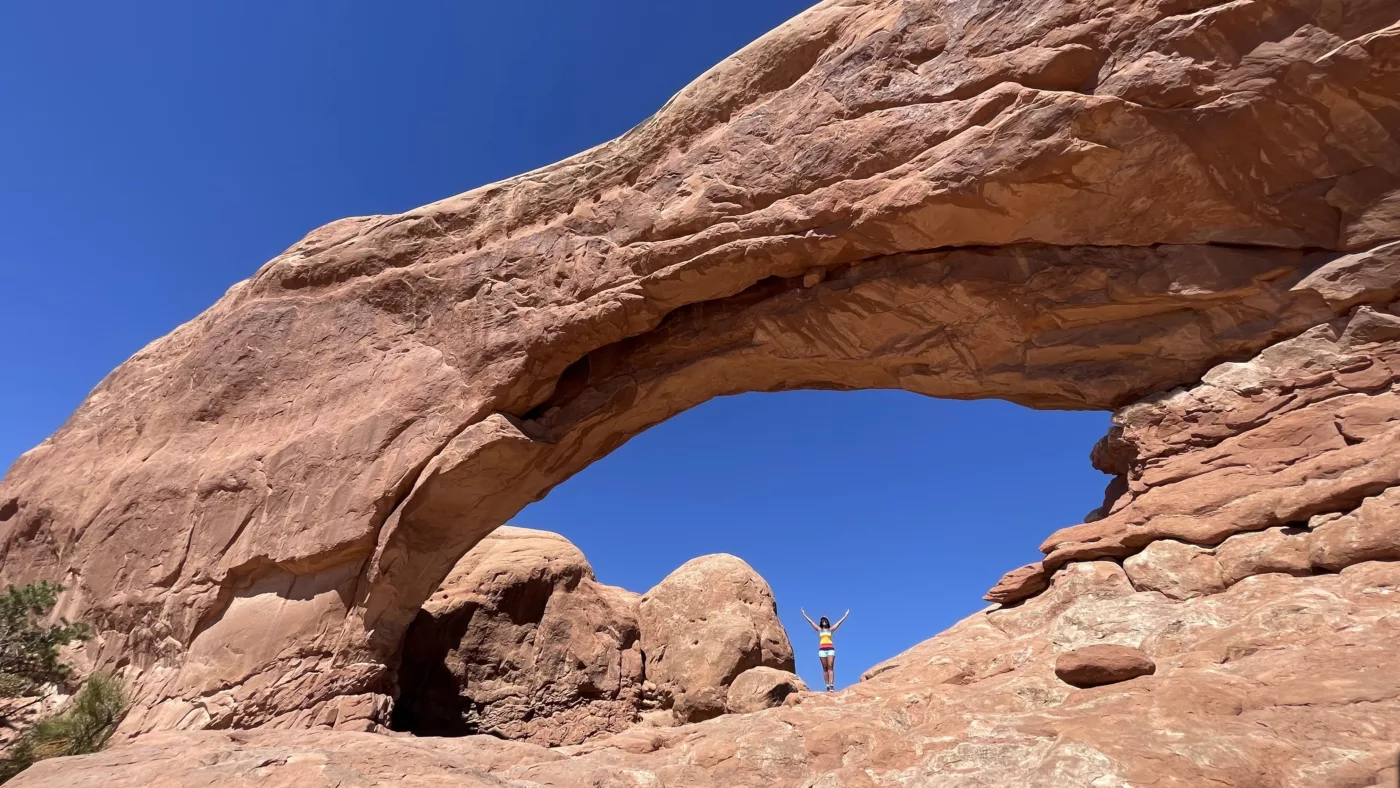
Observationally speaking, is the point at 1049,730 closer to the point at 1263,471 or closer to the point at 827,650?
the point at 1263,471

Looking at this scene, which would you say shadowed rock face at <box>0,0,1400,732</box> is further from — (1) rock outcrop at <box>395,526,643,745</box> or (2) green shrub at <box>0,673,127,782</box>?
(1) rock outcrop at <box>395,526,643,745</box>

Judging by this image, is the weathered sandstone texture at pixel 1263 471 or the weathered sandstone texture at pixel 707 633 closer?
the weathered sandstone texture at pixel 1263 471

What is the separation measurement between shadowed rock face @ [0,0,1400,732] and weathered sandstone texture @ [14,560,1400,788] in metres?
1.28

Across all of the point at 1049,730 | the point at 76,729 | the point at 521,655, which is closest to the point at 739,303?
the point at 1049,730

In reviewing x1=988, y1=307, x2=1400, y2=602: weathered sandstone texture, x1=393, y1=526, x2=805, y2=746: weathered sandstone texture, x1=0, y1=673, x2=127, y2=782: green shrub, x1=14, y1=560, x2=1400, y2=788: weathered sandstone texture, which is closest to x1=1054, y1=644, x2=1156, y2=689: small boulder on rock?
x1=14, y1=560, x2=1400, y2=788: weathered sandstone texture

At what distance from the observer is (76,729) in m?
12.1

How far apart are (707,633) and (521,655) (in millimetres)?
4050

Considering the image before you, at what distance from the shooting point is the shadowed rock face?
955 centimetres

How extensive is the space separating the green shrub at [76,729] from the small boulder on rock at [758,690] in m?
10.5

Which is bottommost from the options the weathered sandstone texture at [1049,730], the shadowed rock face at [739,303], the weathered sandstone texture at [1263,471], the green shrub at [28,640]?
the weathered sandstone texture at [1049,730]

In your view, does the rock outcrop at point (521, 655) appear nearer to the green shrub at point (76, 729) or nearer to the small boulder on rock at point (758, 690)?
the small boulder on rock at point (758, 690)

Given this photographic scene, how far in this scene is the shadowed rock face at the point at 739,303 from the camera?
9555 millimetres

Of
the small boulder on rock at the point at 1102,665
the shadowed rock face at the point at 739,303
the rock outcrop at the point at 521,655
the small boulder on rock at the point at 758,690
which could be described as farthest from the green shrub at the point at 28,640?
the small boulder on rock at the point at 1102,665

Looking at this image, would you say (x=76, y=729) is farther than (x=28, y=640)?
No
